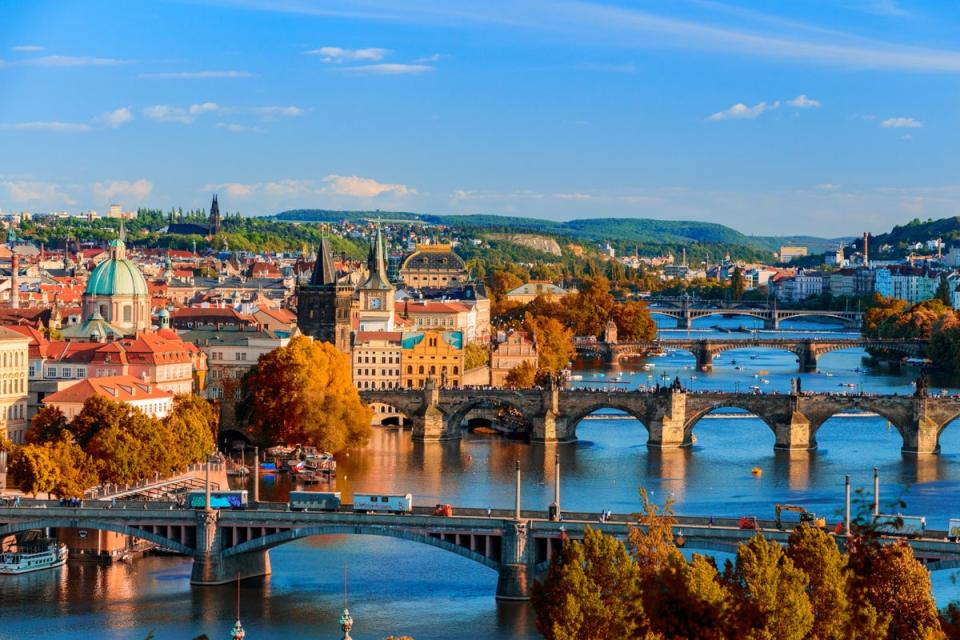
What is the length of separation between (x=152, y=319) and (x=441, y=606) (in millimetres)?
50250

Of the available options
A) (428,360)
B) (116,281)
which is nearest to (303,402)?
(116,281)

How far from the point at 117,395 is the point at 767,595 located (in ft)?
118

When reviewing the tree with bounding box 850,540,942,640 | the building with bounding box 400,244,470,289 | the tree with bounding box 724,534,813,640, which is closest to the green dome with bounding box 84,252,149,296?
the tree with bounding box 724,534,813,640

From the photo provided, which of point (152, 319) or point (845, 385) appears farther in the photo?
point (845, 385)

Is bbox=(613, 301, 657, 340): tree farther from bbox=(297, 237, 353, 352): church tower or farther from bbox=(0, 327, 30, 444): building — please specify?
bbox=(0, 327, 30, 444): building

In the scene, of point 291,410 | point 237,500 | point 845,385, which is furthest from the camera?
point 845,385

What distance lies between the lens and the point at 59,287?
120m

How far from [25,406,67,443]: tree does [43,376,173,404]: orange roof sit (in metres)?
1.19

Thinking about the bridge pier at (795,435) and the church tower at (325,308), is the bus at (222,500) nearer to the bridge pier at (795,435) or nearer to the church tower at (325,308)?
the bridge pier at (795,435)

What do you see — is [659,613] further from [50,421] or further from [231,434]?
[231,434]

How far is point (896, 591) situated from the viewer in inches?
1366

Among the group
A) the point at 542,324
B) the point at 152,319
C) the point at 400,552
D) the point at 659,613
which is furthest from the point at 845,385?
the point at 659,613

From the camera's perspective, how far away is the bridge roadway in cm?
4703

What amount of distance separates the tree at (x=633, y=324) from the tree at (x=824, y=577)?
10093cm
